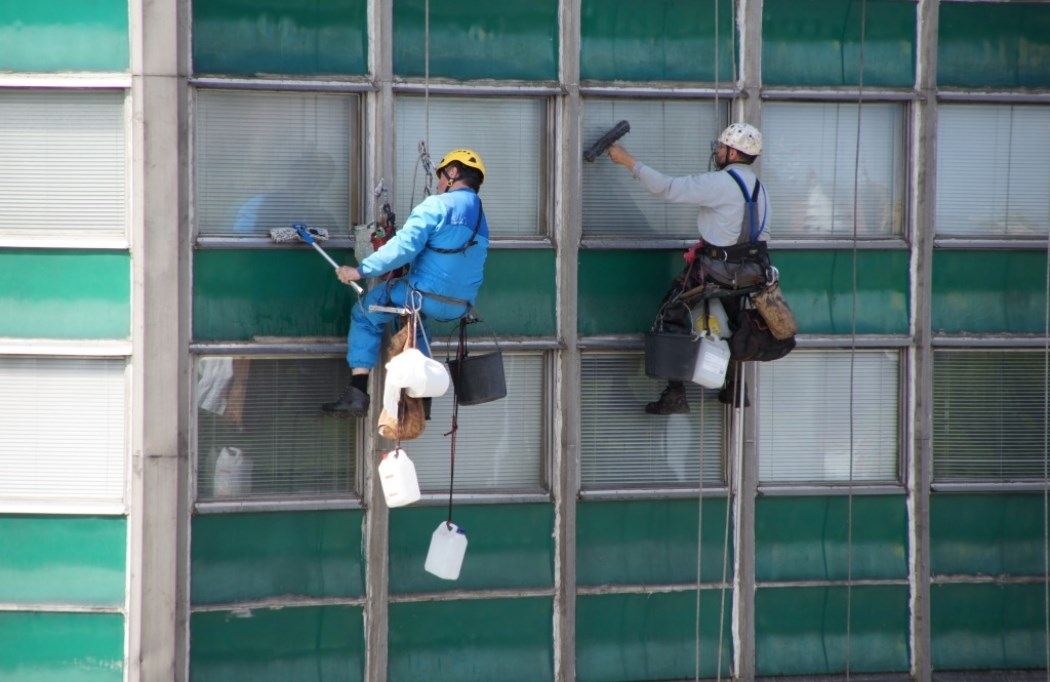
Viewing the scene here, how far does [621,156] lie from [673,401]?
155 centimetres

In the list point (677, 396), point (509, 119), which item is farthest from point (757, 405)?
point (509, 119)

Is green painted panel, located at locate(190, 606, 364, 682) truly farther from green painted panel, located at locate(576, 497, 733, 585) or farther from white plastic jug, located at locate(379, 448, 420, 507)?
green painted panel, located at locate(576, 497, 733, 585)

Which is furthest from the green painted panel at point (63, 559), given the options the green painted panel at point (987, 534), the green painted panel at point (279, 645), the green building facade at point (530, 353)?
the green painted panel at point (987, 534)

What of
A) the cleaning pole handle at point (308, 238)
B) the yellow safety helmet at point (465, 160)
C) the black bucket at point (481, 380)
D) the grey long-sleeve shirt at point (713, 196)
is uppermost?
the yellow safety helmet at point (465, 160)

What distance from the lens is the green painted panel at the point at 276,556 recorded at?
348 inches

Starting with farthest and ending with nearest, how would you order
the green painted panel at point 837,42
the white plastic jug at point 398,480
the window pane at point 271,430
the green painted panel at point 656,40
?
the green painted panel at point 837,42, the green painted panel at point 656,40, the window pane at point 271,430, the white plastic jug at point 398,480

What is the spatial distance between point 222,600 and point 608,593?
2374mm

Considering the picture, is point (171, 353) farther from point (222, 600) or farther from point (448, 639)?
point (448, 639)

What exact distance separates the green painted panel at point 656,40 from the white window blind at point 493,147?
0.49m

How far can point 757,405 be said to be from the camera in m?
9.55

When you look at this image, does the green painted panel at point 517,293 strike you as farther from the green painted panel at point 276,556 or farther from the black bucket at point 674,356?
the green painted panel at point 276,556

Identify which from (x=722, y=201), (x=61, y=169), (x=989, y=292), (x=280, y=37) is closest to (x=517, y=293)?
(x=722, y=201)

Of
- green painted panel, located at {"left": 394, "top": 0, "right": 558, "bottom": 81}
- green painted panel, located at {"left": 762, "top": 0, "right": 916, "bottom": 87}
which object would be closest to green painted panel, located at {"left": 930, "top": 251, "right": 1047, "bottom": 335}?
green painted panel, located at {"left": 762, "top": 0, "right": 916, "bottom": 87}

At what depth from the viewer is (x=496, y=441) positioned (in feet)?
30.7
